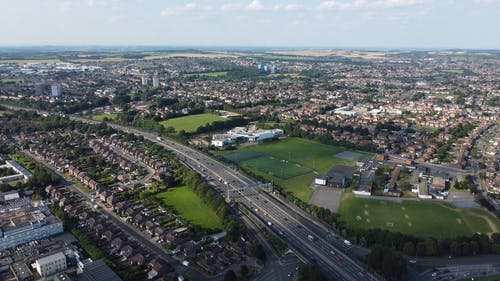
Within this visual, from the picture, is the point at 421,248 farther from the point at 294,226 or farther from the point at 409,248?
the point at 294,226

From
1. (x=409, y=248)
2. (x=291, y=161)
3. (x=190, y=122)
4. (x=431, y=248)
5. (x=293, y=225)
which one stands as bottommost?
(x=293, y=225)

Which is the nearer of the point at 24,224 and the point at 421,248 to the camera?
the point at 421,248

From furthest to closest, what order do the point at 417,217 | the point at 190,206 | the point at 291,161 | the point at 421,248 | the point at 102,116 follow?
the point at 102,116 < the point at 291,161 < the point at 190,206 < the point at 417,217 < the point at 421,248

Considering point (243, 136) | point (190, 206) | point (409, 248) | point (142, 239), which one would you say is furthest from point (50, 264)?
point (243, 136)

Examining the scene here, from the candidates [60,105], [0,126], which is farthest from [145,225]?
[60,105]

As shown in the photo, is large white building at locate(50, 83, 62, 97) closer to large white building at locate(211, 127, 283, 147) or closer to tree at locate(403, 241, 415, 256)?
large white building at locate(211, 127, 283, 147)

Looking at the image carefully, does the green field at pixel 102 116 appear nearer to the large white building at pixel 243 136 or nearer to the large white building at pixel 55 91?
the large white building at pixel 55 91

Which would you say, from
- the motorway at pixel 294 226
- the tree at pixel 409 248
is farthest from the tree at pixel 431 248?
the motorway at pixel 294 226

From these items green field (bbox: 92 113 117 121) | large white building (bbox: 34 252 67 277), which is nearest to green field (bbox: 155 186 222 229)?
large white building (bbox: 34 252 67 277)
